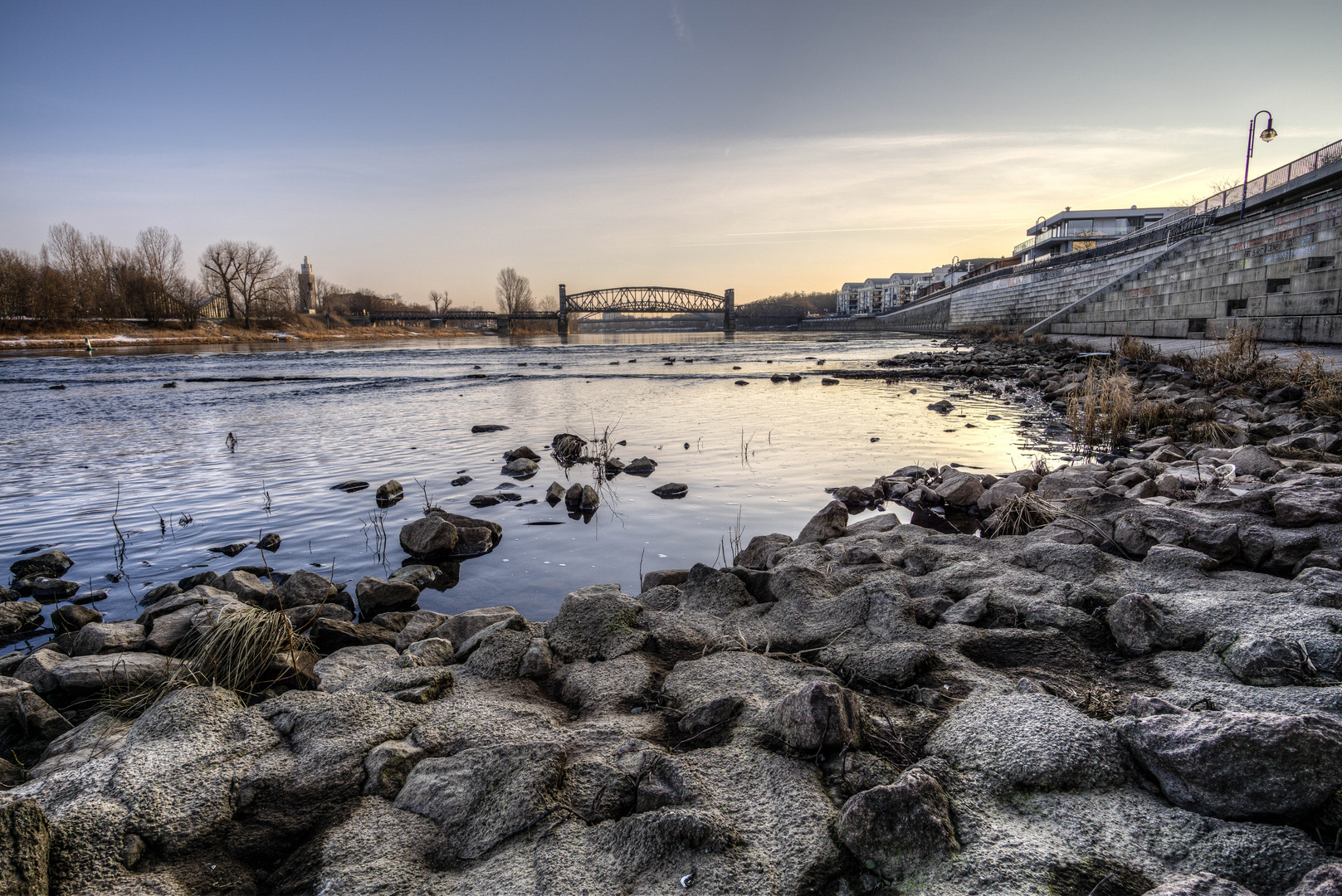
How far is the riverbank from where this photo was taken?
5928cm

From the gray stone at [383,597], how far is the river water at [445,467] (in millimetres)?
188

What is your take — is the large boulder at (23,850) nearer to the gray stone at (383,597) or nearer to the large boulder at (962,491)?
the gray stone at (383,597)

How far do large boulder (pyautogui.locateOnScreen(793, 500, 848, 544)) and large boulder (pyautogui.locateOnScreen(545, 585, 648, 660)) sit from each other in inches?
84.6

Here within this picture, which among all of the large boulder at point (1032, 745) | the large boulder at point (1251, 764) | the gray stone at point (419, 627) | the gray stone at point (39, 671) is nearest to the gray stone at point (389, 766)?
the gray stone at point (419, 627)

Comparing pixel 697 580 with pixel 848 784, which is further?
pixel 697 580

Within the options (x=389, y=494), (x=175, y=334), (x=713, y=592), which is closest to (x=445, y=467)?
(x=389, y=494)

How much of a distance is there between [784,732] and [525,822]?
0.92 metres

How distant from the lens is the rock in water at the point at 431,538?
18.2ft

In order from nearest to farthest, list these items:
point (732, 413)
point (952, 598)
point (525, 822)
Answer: point (525, 822) < point (952, 598) < point (732, 413)

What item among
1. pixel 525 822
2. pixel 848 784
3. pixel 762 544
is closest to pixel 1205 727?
pixel 848 784

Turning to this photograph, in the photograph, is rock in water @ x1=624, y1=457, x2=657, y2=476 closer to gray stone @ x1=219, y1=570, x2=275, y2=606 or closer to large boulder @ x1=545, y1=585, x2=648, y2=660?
gray stone @ x1=219, y1=570, x2=275, y2=606

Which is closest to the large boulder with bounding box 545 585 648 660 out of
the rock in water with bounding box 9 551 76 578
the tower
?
the rock in water with bounding box 9 551 76 578

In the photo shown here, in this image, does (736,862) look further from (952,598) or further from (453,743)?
(952,598)

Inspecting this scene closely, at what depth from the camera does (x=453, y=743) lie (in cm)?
244
